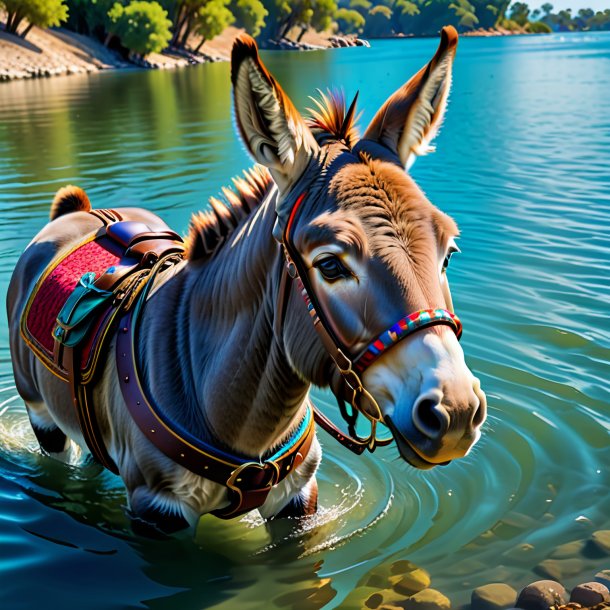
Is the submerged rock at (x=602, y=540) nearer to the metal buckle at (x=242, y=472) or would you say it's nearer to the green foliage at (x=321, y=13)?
the metal buckle at (x=242, y=472)

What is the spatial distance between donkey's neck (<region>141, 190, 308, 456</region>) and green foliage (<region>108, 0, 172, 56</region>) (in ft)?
229

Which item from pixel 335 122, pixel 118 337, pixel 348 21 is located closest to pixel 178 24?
pixel 348 21

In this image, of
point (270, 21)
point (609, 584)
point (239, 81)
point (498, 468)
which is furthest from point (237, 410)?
point (270, 21)

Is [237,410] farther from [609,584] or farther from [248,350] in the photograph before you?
[609,584]

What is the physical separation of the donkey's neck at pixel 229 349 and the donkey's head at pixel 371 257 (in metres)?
0.22

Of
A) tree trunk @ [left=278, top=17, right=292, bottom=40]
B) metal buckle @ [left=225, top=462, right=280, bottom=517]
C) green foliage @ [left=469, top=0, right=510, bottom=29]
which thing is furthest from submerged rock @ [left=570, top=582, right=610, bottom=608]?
green foliage @ [left=469, top=0, right=510, bottom=29]

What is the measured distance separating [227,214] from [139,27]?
70.7 meters

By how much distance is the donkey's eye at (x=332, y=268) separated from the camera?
2.63 meters

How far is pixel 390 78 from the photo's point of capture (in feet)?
132

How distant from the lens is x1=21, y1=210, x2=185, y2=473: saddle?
3859 millimetres

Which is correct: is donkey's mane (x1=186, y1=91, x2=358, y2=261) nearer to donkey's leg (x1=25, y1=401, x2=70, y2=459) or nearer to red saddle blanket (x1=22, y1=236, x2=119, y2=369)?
red saddle blanket (x1=22, y1=236, x2=119, y2=369)

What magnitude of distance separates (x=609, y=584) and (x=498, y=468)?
4.32 ft

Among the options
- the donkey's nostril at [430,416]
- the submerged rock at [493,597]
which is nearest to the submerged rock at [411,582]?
the submerged rock at [493,597]

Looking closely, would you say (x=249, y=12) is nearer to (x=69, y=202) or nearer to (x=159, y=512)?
(x=69, y=202)
